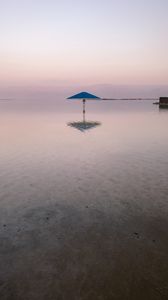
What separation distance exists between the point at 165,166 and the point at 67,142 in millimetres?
9278

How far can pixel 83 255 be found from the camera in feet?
17.6

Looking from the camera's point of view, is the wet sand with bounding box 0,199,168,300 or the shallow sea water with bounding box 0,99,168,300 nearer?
the wet sand with bounding box 0,199,168,300

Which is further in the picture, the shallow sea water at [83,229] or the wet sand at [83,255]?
the shallow sea water at [83,229]

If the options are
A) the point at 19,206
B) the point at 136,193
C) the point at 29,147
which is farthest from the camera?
the point at 29,147

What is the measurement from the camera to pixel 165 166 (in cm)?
1247

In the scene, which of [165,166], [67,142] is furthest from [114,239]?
[67,142]

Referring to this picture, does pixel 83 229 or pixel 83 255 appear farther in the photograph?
pixel 83 229

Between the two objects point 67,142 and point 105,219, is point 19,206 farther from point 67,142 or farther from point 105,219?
point 67,142

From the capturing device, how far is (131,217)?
7.14 m

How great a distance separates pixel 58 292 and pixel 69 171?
7.65 meters

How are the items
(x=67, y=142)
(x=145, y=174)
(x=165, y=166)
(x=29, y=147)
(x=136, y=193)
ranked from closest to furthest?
(x=136, y=193), (x=145, y=174), (x=165, y=166), (x=29, y=147), (x=67, y=142)

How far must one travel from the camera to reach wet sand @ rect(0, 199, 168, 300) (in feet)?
14.5

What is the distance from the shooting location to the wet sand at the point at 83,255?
4.41m

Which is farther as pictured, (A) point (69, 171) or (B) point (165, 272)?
(A) point (69, 171)
